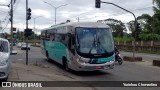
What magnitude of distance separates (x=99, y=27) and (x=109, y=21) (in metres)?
127

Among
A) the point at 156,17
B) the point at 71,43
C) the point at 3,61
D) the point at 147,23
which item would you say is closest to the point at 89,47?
the point at 71,43

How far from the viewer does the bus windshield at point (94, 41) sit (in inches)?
691

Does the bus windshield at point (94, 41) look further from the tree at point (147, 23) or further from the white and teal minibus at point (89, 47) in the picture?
the tree at point (147, 23)

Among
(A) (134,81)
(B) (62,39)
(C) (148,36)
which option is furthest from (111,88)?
(C) (148,36)

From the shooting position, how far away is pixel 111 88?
513 inches

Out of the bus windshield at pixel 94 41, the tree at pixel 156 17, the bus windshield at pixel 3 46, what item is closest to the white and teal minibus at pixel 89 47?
the bus windshield at pixel 94 41

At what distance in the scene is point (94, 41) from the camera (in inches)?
699

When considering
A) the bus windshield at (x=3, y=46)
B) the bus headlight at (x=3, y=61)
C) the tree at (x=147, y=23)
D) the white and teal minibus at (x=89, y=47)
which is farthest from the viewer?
the tree at (x=147, y=23)

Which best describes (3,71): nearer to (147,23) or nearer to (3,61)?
(3,61)

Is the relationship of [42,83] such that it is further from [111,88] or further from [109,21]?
[109,21]

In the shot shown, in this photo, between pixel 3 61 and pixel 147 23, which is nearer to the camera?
pixel 3 61

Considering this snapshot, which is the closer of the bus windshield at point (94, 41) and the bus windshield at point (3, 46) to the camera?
the bus windshield at point (3, 46)

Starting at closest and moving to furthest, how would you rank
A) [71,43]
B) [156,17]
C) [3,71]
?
[3,71] < [71,43] < [156,17]

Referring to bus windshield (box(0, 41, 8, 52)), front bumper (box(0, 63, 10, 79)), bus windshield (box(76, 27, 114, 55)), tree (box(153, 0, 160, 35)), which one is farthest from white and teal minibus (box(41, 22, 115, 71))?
tree (box(153, 0, 160, 35))
